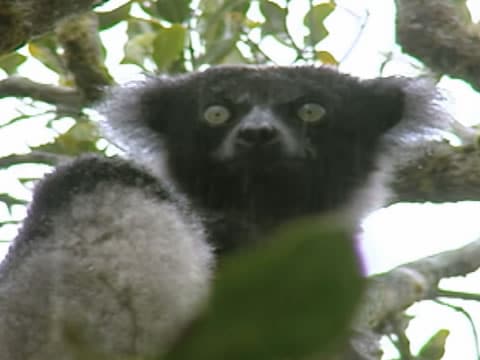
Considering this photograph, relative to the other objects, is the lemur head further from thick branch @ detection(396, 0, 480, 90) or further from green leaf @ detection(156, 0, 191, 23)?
thick branch @ detection(396, 0, 480, 90)

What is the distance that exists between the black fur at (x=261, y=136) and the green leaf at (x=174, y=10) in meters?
A: 0.52

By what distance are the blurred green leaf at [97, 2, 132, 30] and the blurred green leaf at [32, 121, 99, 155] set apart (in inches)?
21.5

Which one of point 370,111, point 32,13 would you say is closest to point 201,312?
point 32,13

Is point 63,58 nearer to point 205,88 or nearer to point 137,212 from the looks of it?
point 205,88

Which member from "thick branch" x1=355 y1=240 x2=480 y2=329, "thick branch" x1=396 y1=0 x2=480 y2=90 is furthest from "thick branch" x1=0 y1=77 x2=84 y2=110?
"thick branch" x1=355 y1=240 x2=480 y2=329

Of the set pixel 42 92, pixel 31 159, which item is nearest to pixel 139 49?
pixel 42 92

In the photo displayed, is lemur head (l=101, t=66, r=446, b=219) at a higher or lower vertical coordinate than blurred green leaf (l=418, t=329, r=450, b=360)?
higher

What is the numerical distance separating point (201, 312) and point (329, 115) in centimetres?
330

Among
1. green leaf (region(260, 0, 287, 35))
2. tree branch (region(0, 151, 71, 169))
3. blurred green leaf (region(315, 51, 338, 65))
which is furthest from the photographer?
blurred green leaf (region(315, 51, 338, 65))

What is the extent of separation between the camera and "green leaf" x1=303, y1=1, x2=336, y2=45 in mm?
4238

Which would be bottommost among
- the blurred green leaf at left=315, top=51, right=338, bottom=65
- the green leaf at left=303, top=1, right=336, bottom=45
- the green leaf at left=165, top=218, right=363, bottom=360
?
the blurred green leaf at left=315, top=51, right=338, bottom=65

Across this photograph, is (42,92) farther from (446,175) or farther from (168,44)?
(446,175)

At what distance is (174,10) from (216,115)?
1081 millimetres

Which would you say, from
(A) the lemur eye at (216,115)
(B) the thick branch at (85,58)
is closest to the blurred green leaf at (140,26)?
(B) the thick branch at (85,58)
